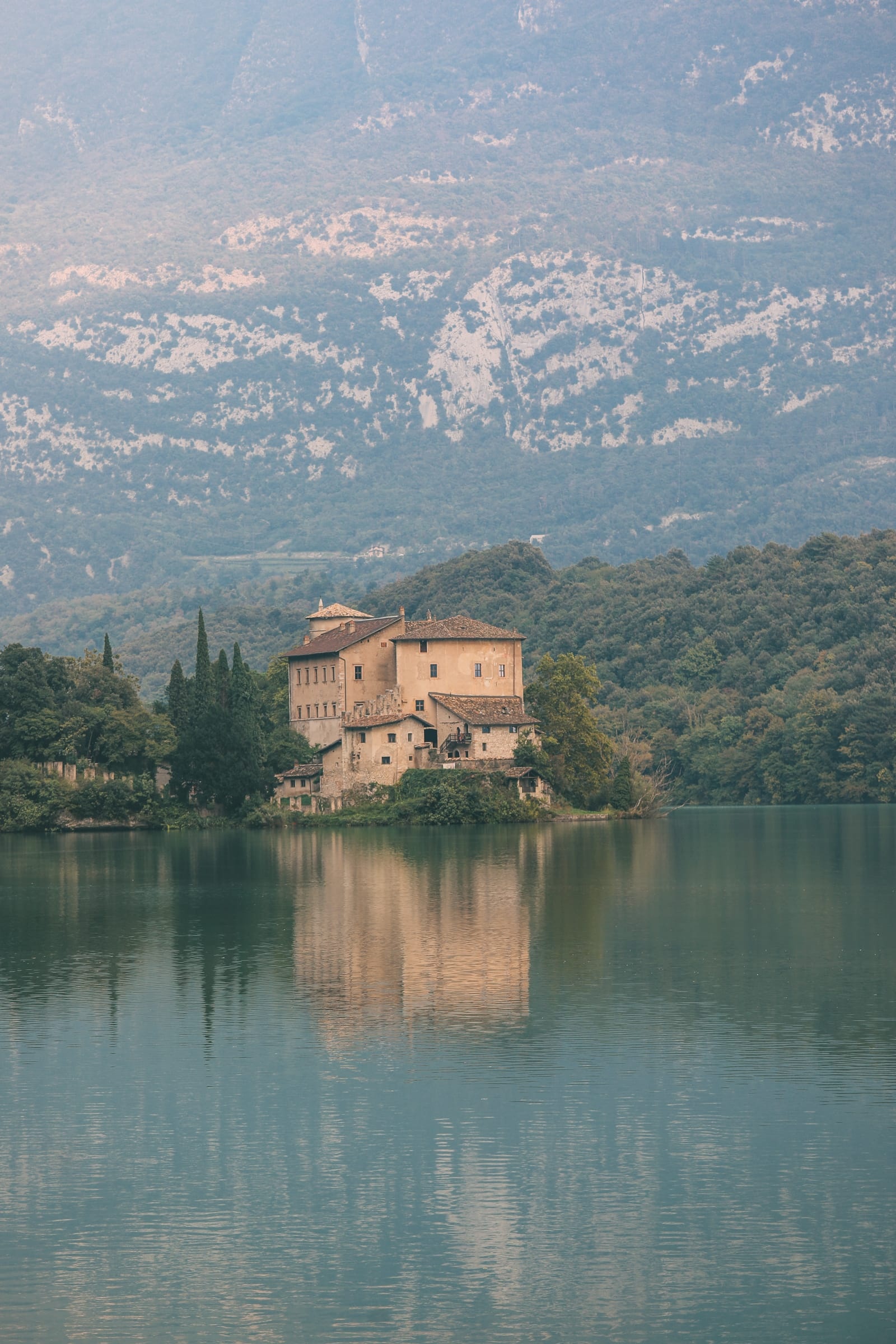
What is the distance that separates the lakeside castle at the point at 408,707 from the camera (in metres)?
82.8

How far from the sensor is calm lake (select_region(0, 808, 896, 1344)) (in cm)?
1539

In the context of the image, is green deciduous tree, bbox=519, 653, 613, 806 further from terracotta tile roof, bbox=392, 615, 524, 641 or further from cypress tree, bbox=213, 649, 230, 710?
cypress tree, bbox=213, 649, 230, 710

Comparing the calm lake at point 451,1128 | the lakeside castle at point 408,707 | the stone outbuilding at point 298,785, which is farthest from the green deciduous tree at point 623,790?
the calm lake at point 451,1128

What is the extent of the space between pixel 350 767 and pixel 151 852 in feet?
66.1

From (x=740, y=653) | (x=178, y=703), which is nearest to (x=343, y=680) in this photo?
(x=178, y=703)

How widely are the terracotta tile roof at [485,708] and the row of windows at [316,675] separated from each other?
5534 millimetres

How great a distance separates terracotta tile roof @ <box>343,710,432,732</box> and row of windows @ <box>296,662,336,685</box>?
3.65m

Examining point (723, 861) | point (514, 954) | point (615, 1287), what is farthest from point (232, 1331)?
point (723, 861)

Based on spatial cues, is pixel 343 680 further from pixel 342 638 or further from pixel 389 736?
pixel 389 736

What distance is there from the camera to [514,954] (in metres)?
32.8

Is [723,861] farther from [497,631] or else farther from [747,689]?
[747,689]

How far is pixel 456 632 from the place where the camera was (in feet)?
284

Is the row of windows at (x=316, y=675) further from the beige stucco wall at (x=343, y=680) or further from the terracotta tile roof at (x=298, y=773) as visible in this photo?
the terracotta tile roof at (x=298, y=773)

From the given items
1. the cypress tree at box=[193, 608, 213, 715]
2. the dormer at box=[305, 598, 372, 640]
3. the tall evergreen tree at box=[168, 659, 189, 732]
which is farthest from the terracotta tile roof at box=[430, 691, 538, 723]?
the dormer at box=[305, 598, 372, 640]
